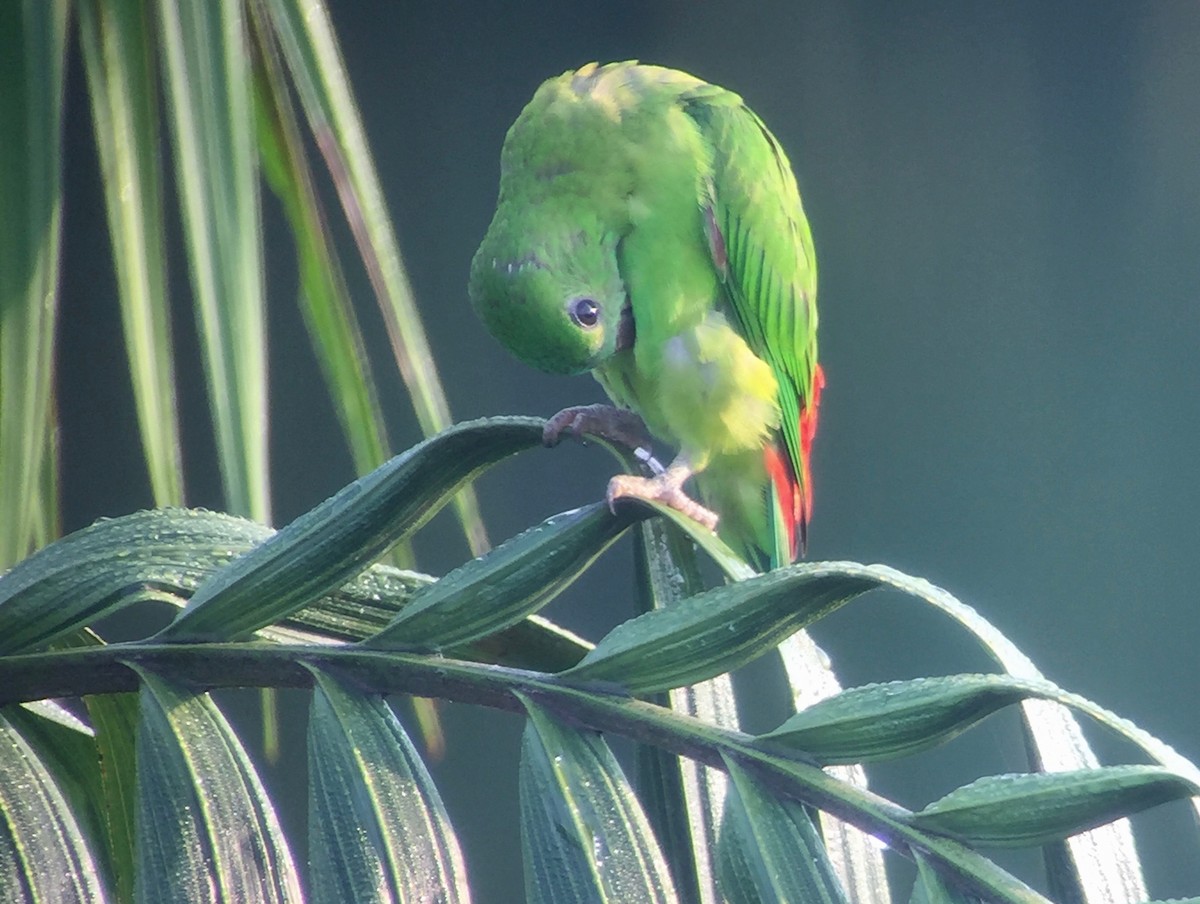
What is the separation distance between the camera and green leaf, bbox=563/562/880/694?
0.31 m

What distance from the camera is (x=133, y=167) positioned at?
1.78 ft

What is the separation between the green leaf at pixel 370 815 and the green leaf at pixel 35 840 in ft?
0.37

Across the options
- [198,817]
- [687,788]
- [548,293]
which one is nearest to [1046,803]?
[687,788]

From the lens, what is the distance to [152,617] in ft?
5.20

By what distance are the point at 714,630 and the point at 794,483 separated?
1.93 ft

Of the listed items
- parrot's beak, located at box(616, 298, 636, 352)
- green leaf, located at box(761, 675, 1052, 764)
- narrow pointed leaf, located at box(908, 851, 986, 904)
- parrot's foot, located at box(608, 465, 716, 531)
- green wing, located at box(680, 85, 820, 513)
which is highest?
green wing, located at box(680, 85, 820, 513)

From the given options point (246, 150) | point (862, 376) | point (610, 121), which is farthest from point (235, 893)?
point (862, 376)

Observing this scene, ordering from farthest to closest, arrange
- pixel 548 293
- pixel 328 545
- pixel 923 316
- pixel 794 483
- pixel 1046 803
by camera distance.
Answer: pixel 923 316 → pixel 794 483 → pixel 548 293 → pixel 328 545 → pixel 1046 803

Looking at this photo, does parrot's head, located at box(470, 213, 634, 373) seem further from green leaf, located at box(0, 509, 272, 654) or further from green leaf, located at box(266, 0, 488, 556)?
green leaf, located at box(0, 509, 272, 654)

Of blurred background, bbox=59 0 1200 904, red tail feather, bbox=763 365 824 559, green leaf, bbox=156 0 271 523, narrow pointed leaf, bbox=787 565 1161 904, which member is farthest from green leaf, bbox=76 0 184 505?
blurred background, bbox=59 0 1200 904

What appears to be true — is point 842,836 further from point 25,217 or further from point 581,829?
point 25,217

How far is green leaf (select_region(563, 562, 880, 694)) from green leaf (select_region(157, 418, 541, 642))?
9 centimetres

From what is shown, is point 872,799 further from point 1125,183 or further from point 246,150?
point 1125,183

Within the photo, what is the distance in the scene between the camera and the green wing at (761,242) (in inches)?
32.9
